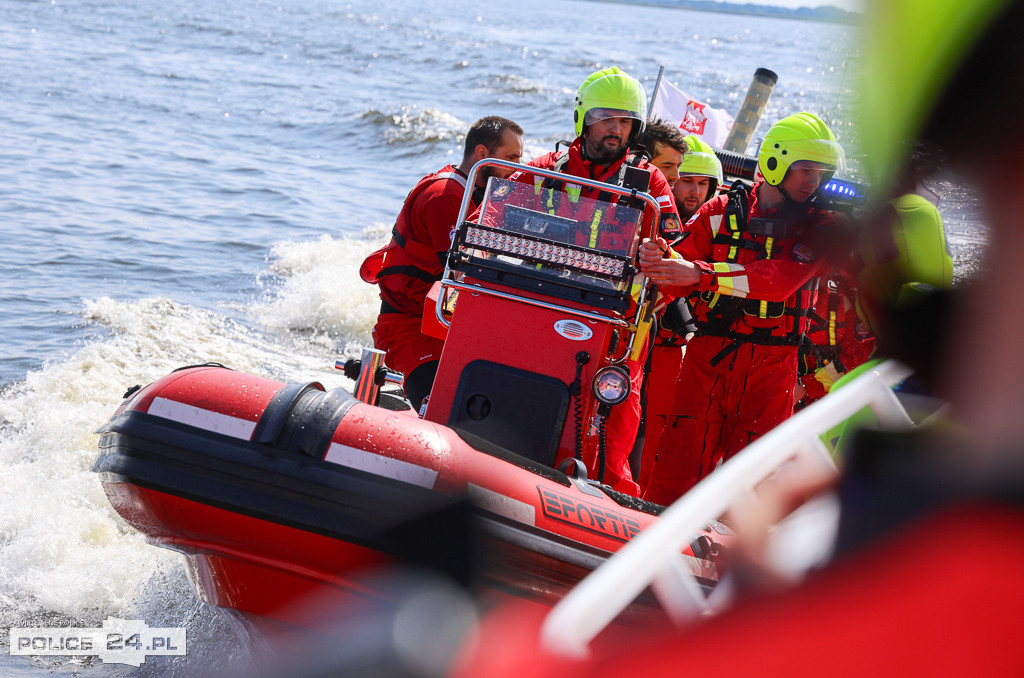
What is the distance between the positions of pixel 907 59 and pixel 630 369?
3.01 meters

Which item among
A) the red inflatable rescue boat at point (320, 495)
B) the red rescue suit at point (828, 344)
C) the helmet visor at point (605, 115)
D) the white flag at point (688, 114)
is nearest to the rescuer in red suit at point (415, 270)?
the helmet visor at point (605, 115)

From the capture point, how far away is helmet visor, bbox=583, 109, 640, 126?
3.70 m

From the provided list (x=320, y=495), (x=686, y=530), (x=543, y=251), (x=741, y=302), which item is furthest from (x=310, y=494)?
(x=741, y=302)

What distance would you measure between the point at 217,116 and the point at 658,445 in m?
14.0

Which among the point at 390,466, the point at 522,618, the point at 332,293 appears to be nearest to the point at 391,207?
the point at 332,293

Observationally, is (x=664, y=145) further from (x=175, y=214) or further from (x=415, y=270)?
(x=175, y=214)

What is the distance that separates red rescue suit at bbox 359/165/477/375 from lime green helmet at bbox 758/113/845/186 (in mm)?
1284

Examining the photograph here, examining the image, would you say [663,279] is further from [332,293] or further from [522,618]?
[332,293]

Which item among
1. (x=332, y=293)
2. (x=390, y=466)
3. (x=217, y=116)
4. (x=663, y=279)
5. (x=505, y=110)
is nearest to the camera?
(x=390, y=466)

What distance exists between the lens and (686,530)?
2.20 ft

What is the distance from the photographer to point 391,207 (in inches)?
492
